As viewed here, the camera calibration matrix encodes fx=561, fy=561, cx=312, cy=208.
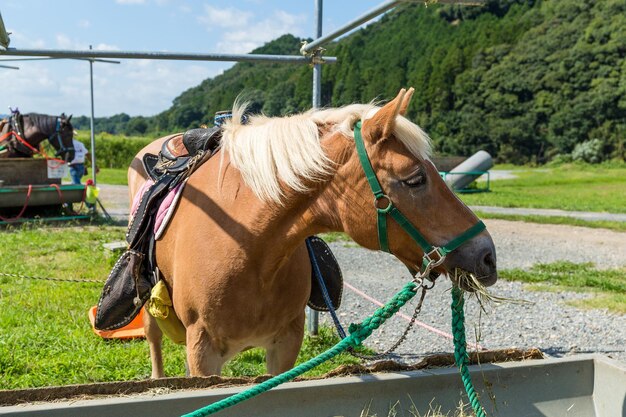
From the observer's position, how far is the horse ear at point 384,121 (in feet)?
6.50

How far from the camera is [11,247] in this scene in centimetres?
826

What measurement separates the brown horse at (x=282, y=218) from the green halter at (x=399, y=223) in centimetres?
2

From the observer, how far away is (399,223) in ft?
6.52

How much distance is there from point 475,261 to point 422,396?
788 millimetres

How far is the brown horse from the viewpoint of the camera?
1.99 m

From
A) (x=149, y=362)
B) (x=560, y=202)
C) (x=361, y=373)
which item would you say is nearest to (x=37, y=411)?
(x=361, y=373)

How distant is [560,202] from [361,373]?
54.6ft

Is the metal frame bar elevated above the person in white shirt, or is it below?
above

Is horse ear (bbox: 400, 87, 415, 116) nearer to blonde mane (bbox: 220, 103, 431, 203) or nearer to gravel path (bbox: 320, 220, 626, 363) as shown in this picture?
blonde mane (bbox: 220, 103, 431, 203)

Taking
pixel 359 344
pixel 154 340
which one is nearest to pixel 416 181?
pixel 359 344

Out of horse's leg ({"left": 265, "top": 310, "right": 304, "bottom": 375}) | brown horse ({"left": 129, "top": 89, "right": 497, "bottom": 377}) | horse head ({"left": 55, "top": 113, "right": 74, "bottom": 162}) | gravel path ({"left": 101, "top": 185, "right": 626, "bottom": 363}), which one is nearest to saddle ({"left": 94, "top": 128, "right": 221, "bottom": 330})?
brown horse ({"left": 129, "top": 89, "right": 497, "bottom": 377})

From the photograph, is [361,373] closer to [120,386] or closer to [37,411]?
[120,386]

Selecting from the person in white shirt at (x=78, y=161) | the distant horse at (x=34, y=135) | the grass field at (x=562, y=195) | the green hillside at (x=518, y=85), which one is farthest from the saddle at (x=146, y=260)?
the green hillside at (x=518, y=85)

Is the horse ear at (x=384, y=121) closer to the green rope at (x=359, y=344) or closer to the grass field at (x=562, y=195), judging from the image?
the green rope at (x=359, y=344)
